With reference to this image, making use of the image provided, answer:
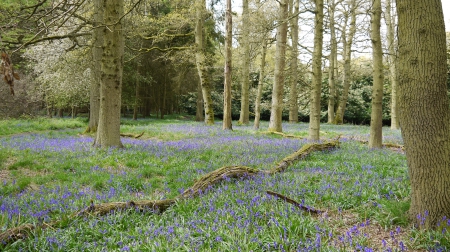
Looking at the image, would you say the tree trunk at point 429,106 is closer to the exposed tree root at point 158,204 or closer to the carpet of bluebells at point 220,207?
the carpet of bluebells at point 220,207

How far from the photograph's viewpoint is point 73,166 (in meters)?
8.45

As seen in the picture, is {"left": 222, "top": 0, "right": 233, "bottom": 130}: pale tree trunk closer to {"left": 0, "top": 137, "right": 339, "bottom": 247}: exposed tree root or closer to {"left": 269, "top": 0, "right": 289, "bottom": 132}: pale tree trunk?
{"left": 269, "top": 0, "right": 289, "bottom": 132}: pale tree trunk

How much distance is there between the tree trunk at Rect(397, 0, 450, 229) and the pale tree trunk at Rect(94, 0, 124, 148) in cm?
927

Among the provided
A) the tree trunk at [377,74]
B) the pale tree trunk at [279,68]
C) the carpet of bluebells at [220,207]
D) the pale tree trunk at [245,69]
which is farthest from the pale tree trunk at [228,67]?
the carpet of bluebells at [220,207]

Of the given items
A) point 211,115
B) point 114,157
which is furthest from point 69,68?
point 114,157

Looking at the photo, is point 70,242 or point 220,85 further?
point 220,85

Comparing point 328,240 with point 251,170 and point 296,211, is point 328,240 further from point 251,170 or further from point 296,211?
point 251,170

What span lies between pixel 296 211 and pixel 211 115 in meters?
19.4

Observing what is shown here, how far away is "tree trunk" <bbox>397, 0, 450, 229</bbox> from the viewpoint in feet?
11.6

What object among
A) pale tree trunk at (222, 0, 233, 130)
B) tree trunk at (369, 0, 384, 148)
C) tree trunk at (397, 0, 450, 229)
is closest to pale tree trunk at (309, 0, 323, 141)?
tree trunk at (369, 0, 384, 148)

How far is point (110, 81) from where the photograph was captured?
10.7m

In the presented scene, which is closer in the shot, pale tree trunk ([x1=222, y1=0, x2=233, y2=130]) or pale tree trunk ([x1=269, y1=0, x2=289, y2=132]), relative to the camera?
pale tree trunk ([x1=269, y1=0, x2=289, y2=132])

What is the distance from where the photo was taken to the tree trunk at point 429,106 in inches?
139

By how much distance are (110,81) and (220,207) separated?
7.65 m
